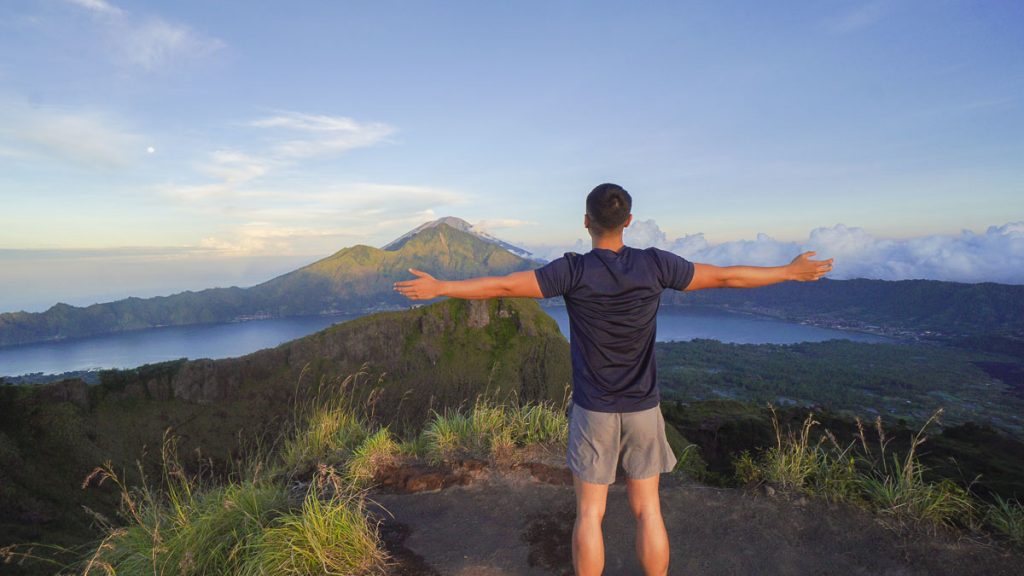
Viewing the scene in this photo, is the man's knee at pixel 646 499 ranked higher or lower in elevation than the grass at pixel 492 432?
higher

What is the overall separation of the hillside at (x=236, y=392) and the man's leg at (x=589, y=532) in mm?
20458

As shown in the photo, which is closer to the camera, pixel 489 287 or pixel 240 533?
pixel 489 287

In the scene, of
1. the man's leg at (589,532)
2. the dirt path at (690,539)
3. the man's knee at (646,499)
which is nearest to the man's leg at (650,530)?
the man's knee at (646,499)

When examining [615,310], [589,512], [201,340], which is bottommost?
[201,340]

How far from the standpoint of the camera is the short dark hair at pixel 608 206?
2.72m

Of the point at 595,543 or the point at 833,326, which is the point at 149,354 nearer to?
the point at 595,543

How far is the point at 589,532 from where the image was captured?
110 inches

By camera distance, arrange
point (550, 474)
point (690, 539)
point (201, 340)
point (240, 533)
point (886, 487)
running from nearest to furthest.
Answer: point (240, 533) < point (690, 539) < point (886, 487) < point (550, 474) < point (201, 340)

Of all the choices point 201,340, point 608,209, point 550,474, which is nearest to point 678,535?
point 550,474

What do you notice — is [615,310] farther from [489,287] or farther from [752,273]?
[752,273]

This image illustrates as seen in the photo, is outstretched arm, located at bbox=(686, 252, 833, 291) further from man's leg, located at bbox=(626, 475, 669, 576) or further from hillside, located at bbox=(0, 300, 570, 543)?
hillside, located at bbox=(0, 300, 570, 543)

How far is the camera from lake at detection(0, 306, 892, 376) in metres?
134

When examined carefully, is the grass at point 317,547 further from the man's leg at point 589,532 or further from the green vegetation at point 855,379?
the green vegetation at point 855,379

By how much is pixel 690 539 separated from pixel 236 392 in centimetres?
7169
